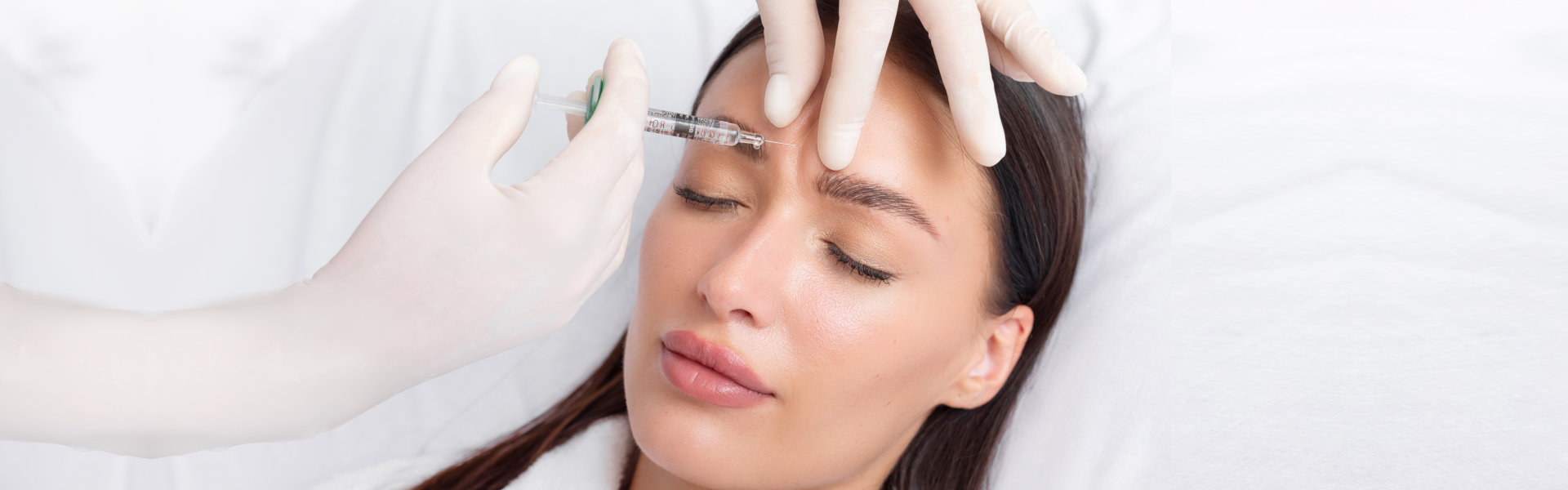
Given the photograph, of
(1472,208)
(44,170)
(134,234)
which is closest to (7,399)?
(134,234)

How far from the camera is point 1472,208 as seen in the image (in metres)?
1.68

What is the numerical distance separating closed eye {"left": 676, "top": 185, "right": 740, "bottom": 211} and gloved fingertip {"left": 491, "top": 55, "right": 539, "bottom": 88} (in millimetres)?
316

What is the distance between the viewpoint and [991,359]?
1.46m

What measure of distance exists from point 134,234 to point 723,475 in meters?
1.52

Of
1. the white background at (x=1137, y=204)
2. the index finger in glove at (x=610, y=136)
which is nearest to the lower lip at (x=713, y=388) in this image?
the index finger in glove at (x=610, y=136)

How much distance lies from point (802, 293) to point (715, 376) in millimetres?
151

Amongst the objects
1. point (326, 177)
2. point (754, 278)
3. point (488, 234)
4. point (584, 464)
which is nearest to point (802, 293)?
point (754, 278)

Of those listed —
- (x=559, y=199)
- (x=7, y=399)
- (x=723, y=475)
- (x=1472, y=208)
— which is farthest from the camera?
(x=1472, y=208)

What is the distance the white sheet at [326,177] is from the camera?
6.22ft

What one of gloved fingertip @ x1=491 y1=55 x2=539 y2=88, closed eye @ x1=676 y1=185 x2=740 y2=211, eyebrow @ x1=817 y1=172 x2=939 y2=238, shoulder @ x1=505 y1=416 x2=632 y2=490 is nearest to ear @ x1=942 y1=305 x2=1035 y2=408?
eyebrow @ x1=817 y1=172 x2=939 y2=238

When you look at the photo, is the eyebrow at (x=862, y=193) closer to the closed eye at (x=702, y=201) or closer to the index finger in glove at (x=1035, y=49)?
the closed eye at (x=702, y=201)

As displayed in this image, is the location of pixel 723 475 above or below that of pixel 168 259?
below

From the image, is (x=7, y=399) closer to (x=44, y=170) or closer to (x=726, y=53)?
(x=726, y=53)

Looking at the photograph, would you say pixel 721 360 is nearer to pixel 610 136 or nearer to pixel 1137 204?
pixel 610 136
